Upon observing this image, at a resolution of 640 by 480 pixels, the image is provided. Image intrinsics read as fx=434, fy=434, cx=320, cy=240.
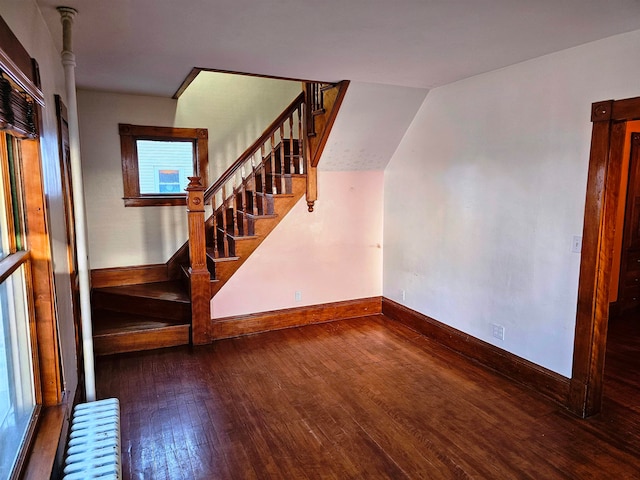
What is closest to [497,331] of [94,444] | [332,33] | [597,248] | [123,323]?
[597,248]

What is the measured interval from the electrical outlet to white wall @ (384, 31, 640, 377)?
0.12 ft

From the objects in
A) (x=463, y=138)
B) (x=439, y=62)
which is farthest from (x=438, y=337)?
(x=439, y=62)

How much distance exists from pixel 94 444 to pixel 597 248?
300 centimetres

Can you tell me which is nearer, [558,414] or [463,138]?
[558,414]

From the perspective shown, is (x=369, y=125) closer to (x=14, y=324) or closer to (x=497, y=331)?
(x=497, y=331)

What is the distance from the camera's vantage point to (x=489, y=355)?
3625mm

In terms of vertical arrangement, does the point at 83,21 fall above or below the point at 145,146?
above

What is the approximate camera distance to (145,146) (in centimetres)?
480

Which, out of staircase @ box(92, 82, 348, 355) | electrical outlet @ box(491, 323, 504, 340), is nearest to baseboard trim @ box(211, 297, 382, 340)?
staircase @ box(92, 82, 348, 355)

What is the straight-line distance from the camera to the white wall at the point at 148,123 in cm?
454

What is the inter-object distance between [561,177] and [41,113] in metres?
3.07

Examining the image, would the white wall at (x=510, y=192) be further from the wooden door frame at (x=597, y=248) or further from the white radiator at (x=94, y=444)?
the white radiator at (x=94, y=444)

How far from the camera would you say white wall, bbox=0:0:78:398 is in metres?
1.93

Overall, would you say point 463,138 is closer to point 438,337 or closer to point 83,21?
point 438,337
